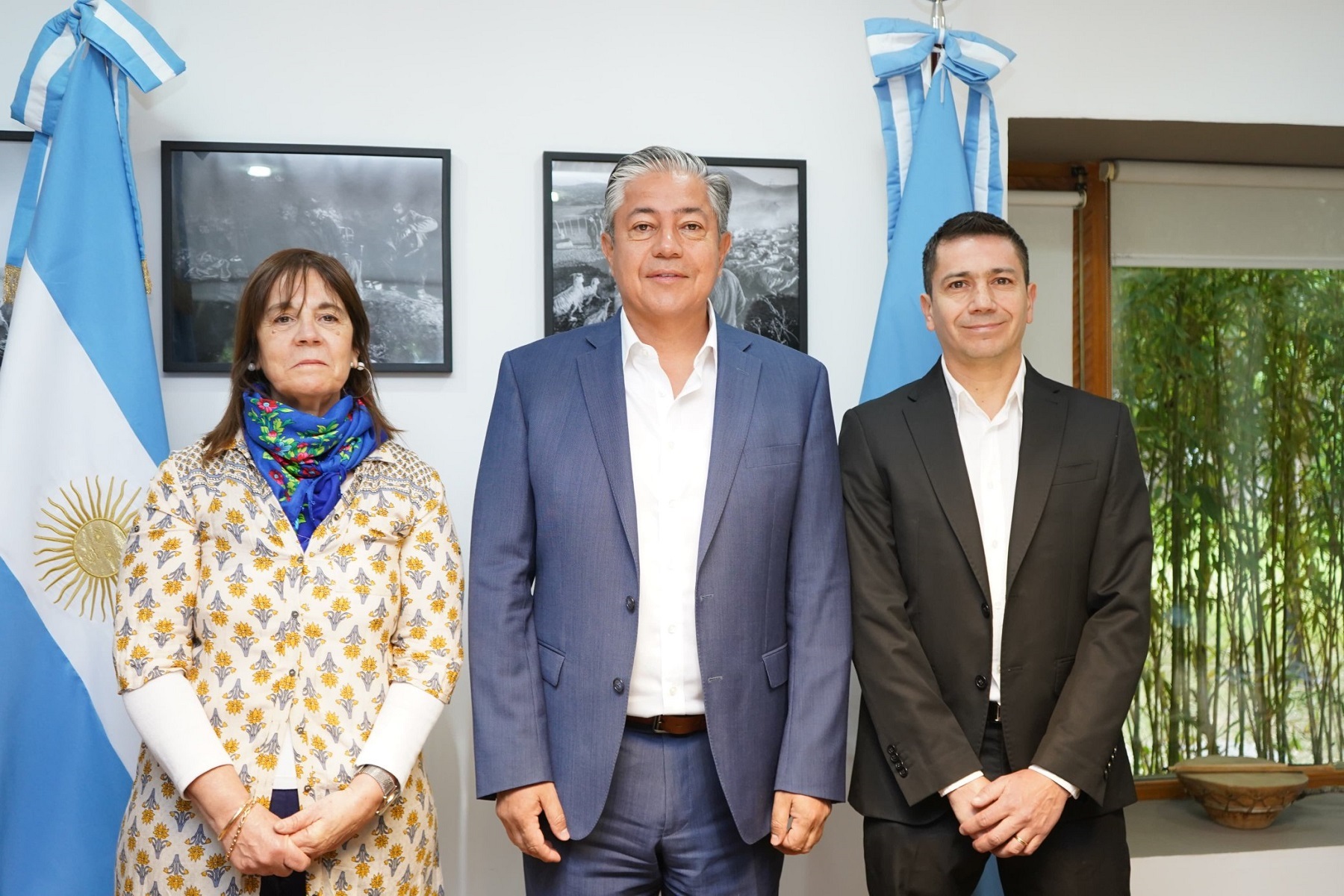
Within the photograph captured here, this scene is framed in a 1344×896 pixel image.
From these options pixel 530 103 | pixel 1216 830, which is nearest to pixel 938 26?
pixel 530 103

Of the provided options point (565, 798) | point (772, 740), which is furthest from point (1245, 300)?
point (565, 798)

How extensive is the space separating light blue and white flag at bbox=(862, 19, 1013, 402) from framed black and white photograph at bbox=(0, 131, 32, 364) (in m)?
2.02

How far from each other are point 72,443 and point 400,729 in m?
1.11

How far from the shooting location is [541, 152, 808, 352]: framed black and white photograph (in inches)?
109

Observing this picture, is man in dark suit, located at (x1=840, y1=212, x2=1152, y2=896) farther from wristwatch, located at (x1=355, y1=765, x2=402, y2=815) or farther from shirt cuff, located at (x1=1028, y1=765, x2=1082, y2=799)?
wristwatch, located at (x1=355, y1=765, x2=402, y2=815)

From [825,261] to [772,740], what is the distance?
56.5 inches

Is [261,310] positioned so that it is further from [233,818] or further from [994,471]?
[994,471]

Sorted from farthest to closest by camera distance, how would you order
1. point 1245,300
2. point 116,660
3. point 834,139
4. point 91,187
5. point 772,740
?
point 1245,300, point 834,139, point 91,187, point 772,740, point 116,660

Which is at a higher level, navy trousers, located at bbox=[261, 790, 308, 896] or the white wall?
the white wall

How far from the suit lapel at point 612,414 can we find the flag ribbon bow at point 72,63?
3.72 feet

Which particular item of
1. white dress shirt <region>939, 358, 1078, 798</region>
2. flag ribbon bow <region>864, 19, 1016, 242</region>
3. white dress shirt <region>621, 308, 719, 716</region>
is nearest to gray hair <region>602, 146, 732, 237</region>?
white dress shirt <region>621, 308, 719, 716</region>

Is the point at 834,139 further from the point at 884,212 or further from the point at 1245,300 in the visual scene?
the point at 1245,300

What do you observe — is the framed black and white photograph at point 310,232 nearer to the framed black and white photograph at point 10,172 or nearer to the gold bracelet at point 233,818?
the framed black and white photograph at point 10,172

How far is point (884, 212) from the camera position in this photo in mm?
2949
